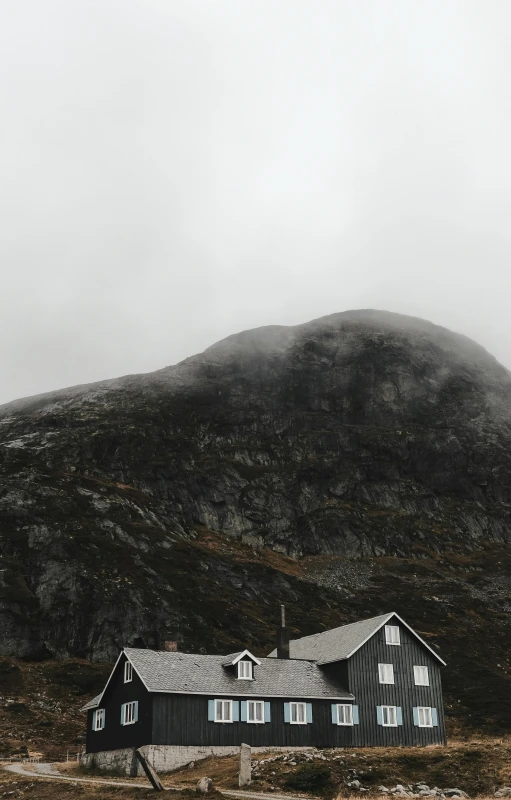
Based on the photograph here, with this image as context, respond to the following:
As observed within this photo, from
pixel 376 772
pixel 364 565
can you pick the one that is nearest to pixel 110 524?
pixel 364 565

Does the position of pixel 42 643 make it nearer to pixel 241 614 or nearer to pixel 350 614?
pixel 241 614

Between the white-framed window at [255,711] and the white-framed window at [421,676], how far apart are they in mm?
12631

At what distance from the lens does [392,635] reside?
183 ft

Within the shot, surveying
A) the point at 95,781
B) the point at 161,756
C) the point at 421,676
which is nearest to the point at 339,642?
the point at 421,676

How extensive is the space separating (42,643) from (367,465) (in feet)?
321

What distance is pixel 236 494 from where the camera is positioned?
157750 mm

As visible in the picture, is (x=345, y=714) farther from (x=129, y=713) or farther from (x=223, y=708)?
(x=129, y=713)

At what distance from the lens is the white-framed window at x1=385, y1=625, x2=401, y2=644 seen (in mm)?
55656

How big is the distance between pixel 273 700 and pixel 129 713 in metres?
9.47

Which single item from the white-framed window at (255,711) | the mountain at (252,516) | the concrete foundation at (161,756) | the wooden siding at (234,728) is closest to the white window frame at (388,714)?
the wooden siding at (234,728)

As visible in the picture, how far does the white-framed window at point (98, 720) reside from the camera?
178 feet

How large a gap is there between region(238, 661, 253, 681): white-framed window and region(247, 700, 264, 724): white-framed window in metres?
1.66

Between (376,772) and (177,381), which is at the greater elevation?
(177,381)

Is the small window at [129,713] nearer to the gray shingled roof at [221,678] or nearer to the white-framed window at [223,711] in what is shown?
the gray shingled roof at [221,678]
